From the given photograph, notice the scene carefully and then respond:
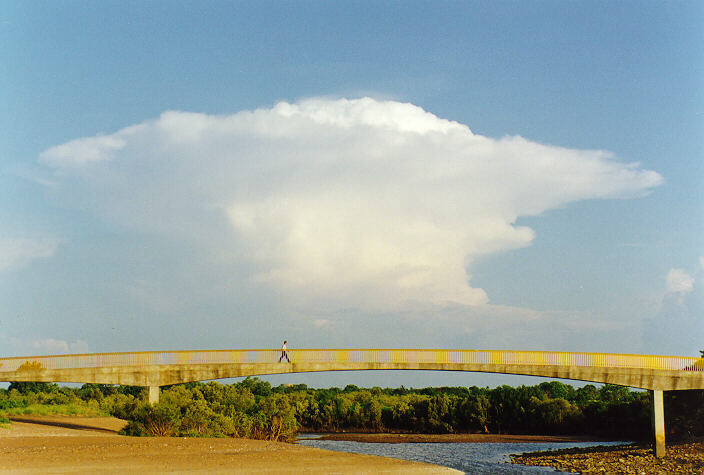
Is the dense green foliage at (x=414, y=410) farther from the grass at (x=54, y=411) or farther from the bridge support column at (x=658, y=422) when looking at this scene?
the bridge support column at (x=658, y=422)

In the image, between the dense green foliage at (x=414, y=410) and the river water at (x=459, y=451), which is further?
the dense green foliage at (x=414, y=410)

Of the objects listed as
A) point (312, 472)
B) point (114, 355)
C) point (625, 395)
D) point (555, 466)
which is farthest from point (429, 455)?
point (625, 395)

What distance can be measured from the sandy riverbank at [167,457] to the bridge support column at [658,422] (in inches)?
733

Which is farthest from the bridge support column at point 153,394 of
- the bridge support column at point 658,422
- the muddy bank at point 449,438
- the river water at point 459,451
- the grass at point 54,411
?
the bridge support column at point 658,422

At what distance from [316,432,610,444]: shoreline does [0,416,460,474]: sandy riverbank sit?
33.1 metres

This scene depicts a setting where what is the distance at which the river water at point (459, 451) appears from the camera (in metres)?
41.8

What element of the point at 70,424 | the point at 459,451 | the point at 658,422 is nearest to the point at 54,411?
the point at 70,424

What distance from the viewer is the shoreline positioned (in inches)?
2564

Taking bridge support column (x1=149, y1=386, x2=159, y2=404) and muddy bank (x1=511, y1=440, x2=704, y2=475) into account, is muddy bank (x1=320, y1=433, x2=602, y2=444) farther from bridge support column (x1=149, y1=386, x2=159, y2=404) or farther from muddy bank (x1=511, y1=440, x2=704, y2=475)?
bridge support column (x1=149, y1=386, x2=159, y2=404)

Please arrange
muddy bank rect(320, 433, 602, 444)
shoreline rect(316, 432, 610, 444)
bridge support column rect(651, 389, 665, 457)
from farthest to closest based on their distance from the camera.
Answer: muddy bank rect(320, 433, 602, 444), shoreline rect(316, 432, 610, 444), bridge support column rect(651, 389, 665, 457)

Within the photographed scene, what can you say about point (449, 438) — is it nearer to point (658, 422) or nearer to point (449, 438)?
point (449, 438)

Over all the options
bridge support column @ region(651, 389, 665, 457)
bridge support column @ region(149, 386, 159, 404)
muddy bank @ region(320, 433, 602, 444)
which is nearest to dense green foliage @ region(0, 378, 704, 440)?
muddy bank @ region(320, 433, 602, 444)

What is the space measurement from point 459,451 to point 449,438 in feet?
46.4

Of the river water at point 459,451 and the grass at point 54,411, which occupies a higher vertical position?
the grass at point 54,411
